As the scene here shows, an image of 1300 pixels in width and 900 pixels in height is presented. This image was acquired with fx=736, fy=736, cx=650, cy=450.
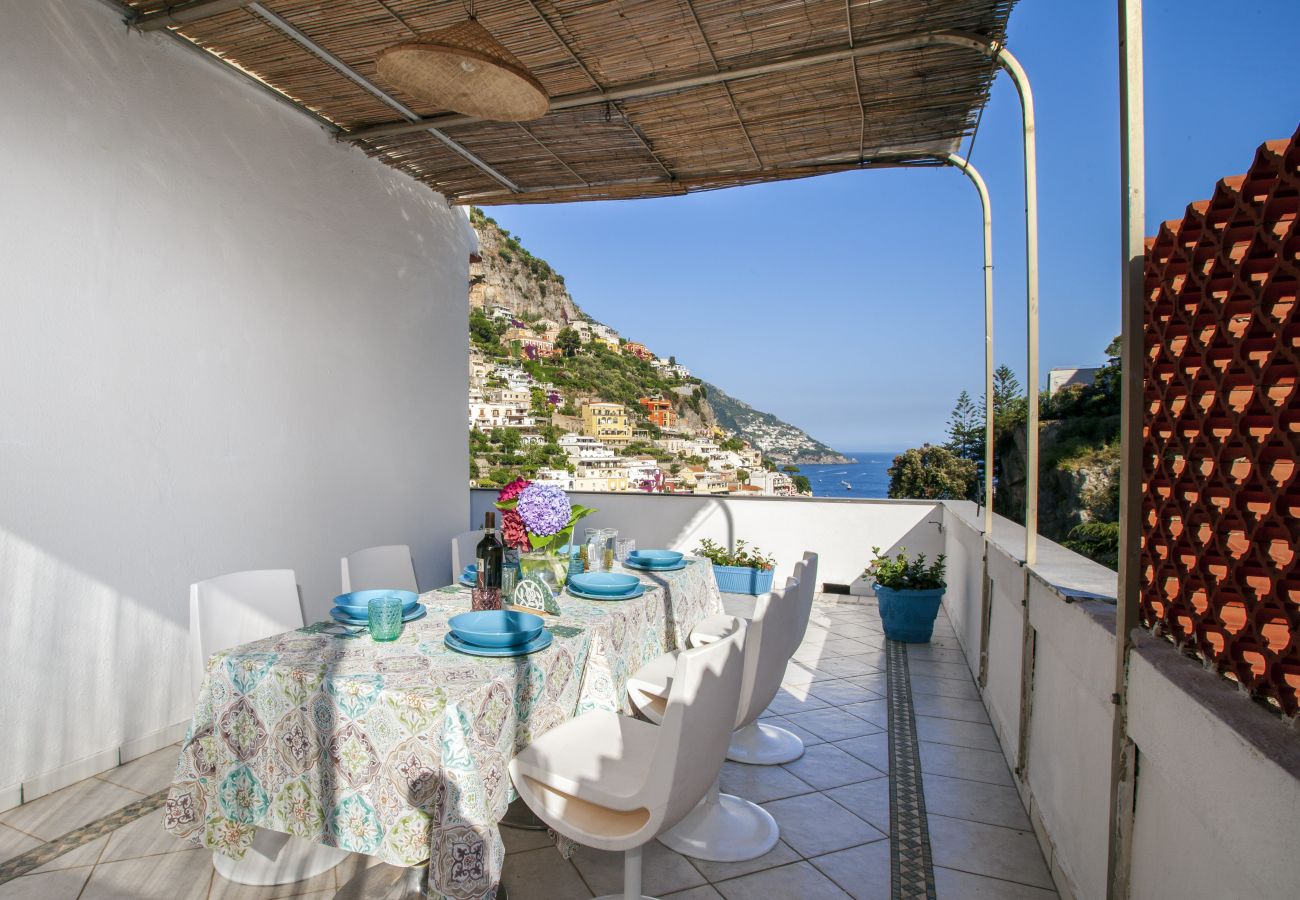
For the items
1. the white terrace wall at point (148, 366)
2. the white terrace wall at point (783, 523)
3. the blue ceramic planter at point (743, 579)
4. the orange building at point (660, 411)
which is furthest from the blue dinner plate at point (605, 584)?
the orange building at point (660, 411)

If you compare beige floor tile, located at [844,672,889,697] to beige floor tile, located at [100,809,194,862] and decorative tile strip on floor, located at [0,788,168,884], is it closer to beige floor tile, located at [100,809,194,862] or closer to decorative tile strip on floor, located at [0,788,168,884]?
beige floor tile, located at [100,809,194,862]

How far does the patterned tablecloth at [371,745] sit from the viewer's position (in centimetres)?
155

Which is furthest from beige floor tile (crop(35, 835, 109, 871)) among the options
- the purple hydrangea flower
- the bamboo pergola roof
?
the bamboo pergola roof

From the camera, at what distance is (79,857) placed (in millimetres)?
2115

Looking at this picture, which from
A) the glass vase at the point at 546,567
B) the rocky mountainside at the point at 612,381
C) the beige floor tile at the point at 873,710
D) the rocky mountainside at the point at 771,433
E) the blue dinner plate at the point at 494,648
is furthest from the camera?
the rocky mountainside at the point at 771,433

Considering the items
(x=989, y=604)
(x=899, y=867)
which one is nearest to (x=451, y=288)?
(x=989, y=604)

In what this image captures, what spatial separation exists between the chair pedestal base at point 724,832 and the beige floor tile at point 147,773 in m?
1.79

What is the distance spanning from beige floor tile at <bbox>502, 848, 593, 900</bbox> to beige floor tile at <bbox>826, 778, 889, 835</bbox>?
3.13 ft

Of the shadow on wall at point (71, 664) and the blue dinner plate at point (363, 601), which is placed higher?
the blue dinner plate at point (363, 601)

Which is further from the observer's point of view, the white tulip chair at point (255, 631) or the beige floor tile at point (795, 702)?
the beige floor tile at point (795, 702)

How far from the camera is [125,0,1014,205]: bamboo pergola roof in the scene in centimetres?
267

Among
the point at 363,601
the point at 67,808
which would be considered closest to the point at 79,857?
the point at 67,808

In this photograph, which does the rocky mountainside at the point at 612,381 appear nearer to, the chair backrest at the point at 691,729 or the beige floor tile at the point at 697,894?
the beige floor tile at the point at 697,894

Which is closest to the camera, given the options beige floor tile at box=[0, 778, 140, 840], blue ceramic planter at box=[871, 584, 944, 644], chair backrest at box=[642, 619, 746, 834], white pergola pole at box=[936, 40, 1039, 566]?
chair backrest at box=[642, 619, 746, 834]
